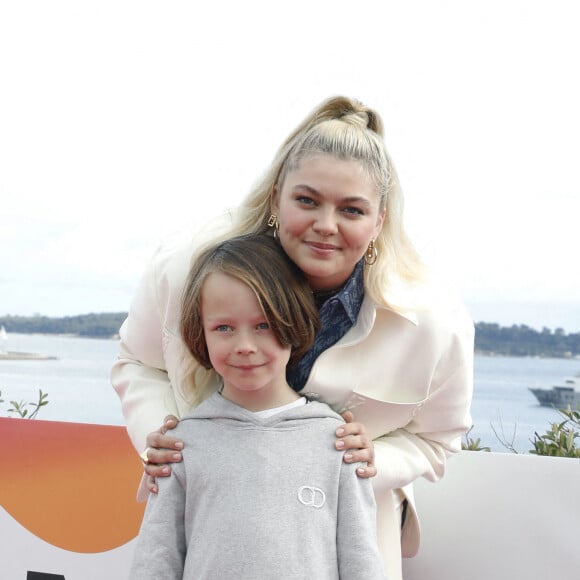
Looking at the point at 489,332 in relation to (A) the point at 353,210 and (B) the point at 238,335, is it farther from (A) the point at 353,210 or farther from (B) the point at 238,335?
(B) the point at 238,335

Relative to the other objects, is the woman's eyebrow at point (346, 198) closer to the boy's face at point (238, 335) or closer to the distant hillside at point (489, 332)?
the boy's face at point (238, 335)

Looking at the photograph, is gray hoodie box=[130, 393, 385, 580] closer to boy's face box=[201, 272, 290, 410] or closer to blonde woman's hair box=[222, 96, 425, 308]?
boy's face box=[201, 272, 290, 410]

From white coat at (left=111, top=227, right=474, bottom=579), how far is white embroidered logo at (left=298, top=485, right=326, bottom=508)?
0.25 metres

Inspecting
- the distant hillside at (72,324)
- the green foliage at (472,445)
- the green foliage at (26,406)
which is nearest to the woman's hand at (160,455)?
the green foliage at (472,445)

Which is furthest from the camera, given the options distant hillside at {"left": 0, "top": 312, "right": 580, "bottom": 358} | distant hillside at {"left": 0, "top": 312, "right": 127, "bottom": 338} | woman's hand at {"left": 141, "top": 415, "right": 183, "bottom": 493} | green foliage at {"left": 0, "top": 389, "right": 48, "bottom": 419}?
distant hillside at {"left": 0, "top": 312, "right": 580, "bottom": 358}

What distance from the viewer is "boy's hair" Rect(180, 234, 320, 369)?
5.09 ft

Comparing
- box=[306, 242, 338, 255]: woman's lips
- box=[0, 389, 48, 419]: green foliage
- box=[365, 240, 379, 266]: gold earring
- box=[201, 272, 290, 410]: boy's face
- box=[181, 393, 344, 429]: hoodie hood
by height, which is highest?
box=[306, 242, 338, 255]: woman's lips

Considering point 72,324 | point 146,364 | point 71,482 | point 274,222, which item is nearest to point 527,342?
point 72,324

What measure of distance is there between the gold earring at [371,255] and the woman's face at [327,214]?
0.11 metres

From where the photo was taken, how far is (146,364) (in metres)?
2.09

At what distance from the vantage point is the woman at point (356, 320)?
64.7 inches

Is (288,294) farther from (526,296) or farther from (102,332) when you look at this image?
(526,296)

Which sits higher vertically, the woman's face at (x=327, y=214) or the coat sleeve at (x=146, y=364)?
the woman's face at (x=327, y=214)

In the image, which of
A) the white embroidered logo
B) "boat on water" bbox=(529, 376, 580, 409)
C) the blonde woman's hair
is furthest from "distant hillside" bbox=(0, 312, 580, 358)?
the white embroidered logo
